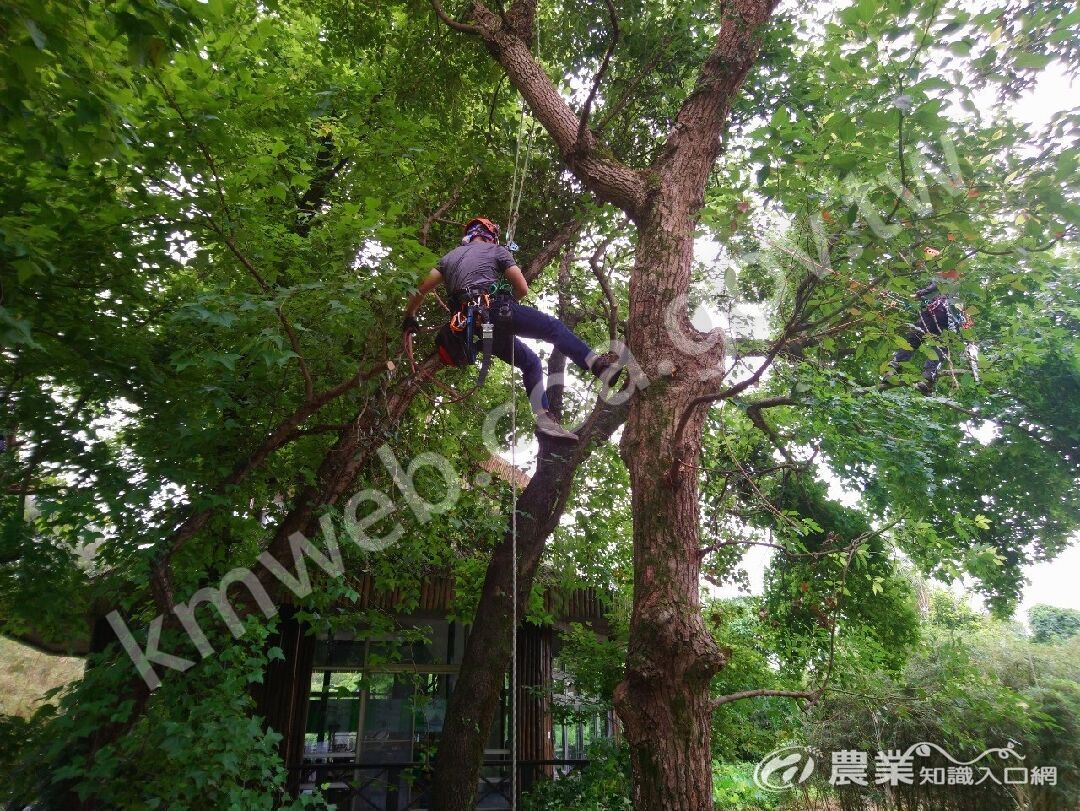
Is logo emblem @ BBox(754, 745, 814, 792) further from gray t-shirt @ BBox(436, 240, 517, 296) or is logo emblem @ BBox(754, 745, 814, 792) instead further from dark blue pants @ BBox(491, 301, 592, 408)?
gray t-shirt @ BBox(436, 240, 517, 296)

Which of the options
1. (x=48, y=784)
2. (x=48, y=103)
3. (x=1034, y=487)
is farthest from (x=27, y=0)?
(x=1034, y=487)

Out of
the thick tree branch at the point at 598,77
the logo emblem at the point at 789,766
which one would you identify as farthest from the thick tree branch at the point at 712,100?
the logo emblem at the point at 789,766

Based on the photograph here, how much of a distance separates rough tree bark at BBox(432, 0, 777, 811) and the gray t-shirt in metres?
0.71

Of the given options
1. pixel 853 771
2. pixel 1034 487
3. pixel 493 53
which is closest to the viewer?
pixel 493 53

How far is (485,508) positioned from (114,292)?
10.3 feet

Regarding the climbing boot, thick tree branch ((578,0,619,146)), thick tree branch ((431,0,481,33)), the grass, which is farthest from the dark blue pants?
the grass

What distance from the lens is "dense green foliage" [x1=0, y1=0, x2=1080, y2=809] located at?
2646mm

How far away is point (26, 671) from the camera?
10266 millimetres

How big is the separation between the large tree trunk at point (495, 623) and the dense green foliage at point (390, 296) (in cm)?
35

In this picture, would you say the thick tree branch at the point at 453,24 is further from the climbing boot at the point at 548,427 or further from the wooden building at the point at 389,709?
the wooden building at the point at 389,709

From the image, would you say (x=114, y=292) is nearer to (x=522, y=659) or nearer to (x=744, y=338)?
(x=744, y=338)

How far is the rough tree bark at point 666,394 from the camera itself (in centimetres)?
238

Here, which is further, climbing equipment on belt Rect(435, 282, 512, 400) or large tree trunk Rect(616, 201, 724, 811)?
climbing equipment on belt Rect(435, 282, 512, 400)

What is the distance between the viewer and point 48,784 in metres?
3.05
